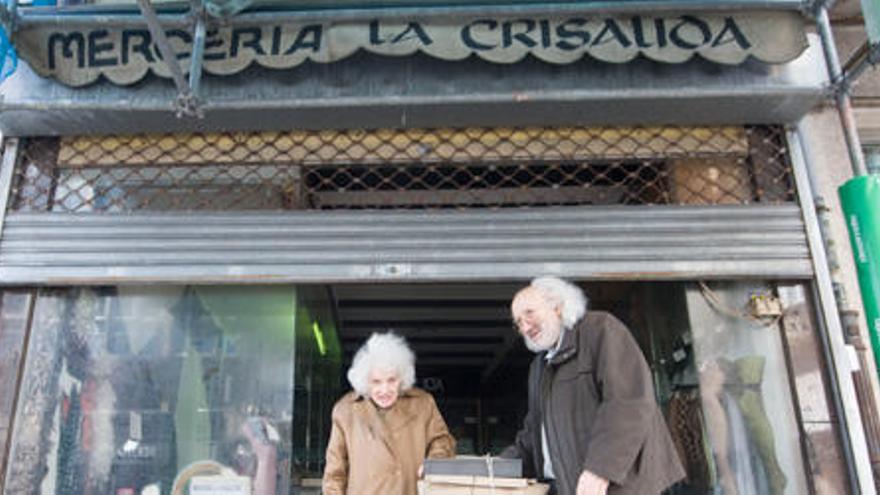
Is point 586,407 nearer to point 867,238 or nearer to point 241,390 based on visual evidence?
point 867,238

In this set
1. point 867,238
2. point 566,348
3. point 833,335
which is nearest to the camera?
point 566,348

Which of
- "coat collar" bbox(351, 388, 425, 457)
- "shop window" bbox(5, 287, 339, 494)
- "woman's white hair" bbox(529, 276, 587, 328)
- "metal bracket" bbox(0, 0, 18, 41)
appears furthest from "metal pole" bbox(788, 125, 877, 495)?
"metal bracket" bbox(0, 0, 18, 41)

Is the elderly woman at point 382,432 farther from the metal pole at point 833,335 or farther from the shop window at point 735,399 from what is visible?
the metal pole at point 833,335

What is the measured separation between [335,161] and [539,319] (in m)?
1.65

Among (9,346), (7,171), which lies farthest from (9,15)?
(9,346)

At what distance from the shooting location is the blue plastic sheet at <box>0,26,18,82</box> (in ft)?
11.9

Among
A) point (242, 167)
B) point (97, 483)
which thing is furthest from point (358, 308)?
point (97, 483)

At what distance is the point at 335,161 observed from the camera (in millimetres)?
4156

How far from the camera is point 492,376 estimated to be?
1012cm

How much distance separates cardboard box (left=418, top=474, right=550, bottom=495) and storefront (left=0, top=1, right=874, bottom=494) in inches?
44.6

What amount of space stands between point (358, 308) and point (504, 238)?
3181mm

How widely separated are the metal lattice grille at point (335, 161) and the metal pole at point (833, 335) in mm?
108

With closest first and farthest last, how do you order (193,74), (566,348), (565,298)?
(566,348) < (565,298) < (193,74)

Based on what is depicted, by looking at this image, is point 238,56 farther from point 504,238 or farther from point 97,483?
point 97,483
